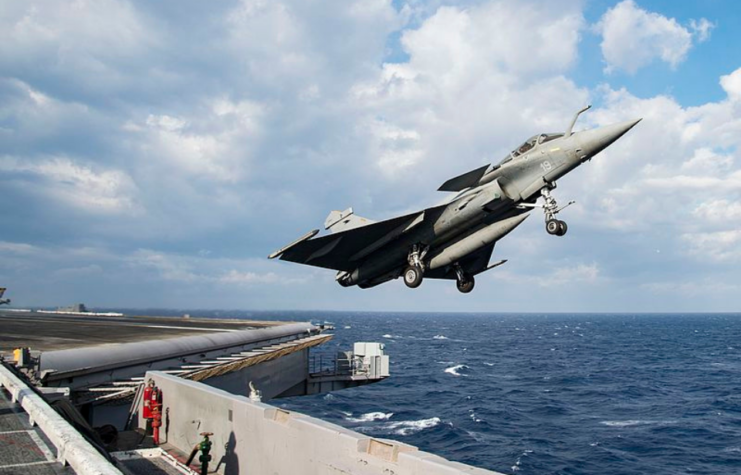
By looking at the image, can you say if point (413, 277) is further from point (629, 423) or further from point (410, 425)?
point (629, 423)

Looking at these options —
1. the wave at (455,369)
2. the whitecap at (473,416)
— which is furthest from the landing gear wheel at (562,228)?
the wave at (455,369)

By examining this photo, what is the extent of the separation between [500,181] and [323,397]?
36561 mm

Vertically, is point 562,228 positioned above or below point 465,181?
below

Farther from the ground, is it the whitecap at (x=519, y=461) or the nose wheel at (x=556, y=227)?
the nose wheel at (x=556, y=227)

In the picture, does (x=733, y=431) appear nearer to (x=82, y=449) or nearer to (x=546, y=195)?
(x=546, y=195)

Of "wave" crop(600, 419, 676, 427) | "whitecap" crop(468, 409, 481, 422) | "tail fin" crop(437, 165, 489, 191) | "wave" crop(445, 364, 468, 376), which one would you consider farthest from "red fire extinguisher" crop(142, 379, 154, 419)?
"wave" crop(445, 364, 468, 376)

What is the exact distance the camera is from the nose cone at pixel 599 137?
15.4 m

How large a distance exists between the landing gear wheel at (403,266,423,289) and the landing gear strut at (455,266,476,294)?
2679mm

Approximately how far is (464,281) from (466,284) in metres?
0.17

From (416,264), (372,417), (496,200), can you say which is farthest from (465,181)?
(372,417)

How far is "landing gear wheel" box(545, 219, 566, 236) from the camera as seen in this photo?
15.8m

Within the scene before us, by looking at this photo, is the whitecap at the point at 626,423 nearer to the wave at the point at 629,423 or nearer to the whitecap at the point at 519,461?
the wave at the point at 629,423

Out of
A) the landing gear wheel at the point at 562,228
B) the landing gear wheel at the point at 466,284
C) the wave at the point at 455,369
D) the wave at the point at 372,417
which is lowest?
the wave at the point at 372,417

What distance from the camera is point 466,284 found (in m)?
21.9
